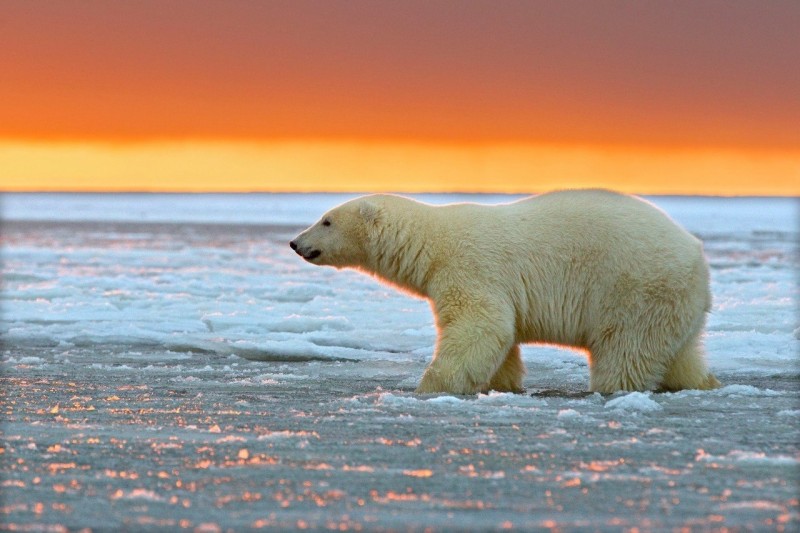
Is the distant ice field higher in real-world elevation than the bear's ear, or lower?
lower

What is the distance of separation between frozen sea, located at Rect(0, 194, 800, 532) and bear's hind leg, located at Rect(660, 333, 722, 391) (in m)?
0.26

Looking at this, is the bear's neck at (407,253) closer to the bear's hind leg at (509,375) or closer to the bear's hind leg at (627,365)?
the bear's hind leg at (509,375)

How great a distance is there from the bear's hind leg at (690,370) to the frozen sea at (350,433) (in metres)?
0.26

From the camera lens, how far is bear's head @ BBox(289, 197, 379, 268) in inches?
280

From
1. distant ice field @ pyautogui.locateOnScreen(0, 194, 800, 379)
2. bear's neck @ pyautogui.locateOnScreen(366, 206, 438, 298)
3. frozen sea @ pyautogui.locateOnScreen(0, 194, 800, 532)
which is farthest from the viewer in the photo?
distant ice field @ pyautogui.locateOnScreen(0, 194, 800, 379)

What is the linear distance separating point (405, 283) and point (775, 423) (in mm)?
2449

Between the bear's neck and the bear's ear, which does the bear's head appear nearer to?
the bear's ear

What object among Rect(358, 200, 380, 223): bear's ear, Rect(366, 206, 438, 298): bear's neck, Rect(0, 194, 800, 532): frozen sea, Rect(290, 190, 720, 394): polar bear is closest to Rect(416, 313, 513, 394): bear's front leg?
Rect(290, 190, 720, 394): polar bear

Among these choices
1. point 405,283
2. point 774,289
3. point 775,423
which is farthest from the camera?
point 774,289

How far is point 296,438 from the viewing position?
4988mm

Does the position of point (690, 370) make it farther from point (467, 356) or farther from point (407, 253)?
point (407, 253)

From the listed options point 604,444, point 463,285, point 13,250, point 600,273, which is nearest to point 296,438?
point 604,444

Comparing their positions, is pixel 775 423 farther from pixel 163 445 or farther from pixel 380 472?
pixel 163 445

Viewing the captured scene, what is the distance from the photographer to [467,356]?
6324mm
